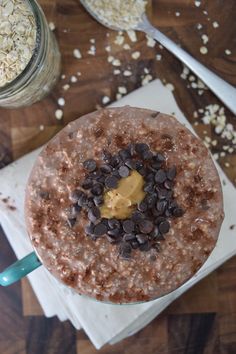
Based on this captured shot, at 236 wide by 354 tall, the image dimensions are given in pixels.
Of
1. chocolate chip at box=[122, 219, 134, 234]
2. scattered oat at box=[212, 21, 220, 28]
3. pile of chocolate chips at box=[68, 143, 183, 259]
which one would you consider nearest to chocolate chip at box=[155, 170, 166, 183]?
pile of chocolate chips at box=[68, 143, 183, 259]

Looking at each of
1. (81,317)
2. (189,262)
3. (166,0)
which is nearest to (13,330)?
(81,317)

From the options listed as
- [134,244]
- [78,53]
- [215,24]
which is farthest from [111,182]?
[215,24]

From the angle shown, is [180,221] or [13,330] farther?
[13,330]

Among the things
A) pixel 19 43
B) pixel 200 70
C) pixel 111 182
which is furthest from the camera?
pixel 200 70

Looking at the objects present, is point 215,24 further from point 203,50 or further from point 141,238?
point 141,238

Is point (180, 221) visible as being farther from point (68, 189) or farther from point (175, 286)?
point (68, 189)

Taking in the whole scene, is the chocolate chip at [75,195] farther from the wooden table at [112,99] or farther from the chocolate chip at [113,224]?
the wooden table at [112,99]
